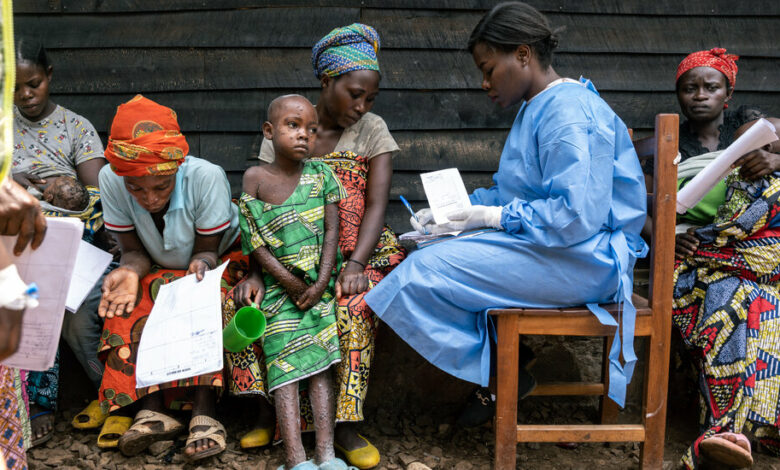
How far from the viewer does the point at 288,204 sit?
2656 mm

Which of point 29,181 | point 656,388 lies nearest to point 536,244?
point 656,388

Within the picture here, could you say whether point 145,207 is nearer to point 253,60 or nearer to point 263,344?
point 263,344

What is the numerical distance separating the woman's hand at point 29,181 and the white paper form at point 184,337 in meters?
1.12

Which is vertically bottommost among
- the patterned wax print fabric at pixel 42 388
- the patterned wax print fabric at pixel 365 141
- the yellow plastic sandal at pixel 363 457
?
the yellow plastic sandal at pixel 363 457

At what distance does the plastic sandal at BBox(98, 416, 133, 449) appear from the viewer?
2.64 metres

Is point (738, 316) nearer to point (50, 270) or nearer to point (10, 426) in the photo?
point (50, 270)

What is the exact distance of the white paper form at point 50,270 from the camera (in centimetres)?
164

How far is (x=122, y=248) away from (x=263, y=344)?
0.82m

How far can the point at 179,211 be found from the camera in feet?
8.85

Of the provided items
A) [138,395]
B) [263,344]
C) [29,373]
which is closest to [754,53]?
[263,344]

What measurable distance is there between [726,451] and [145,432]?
2.24 m

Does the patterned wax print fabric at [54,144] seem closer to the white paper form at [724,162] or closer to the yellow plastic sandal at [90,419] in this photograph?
the yellow plastic sandal at [90,419]

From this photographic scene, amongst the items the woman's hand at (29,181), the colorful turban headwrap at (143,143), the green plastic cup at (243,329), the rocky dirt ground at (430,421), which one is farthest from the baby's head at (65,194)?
the green plastic cup at (243,329)

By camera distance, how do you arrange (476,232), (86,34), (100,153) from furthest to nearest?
(86,34), (100,153), (476,232)
